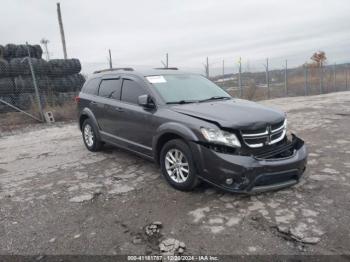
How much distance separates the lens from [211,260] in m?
2.92

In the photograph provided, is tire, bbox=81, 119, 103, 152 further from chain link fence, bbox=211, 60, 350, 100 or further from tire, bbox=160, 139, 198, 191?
chain link fence, bbox=211, 60, 350, 100

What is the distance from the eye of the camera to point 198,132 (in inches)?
158

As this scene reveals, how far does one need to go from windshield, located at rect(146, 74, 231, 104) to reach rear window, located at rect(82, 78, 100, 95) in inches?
68.2

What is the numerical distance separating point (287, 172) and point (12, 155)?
5820 millimetres

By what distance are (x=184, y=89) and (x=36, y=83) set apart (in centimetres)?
828

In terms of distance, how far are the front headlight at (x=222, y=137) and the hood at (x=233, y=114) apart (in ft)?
0.30

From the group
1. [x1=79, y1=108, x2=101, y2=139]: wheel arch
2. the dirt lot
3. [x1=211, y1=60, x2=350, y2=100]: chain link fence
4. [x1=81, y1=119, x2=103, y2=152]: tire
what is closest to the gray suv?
the dirt lot

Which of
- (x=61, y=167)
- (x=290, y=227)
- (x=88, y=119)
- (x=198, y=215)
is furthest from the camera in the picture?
(x=88, y=119)

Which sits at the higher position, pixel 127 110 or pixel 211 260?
pixel 127 110

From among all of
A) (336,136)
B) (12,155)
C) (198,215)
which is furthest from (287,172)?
(12,155)

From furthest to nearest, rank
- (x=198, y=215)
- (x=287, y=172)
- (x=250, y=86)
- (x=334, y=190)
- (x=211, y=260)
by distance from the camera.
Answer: (x=250, y=86) < (x=334, y=190) < (x=287, y=172) < (x=198, y=215) < (x=211, y=260)

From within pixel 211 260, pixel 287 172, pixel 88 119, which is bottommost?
pixel 211 260

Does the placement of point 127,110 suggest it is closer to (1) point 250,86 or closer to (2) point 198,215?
(2) point 198,215

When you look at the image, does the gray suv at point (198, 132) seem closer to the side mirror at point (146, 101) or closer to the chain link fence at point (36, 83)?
the side mirror at point (146, 101)
